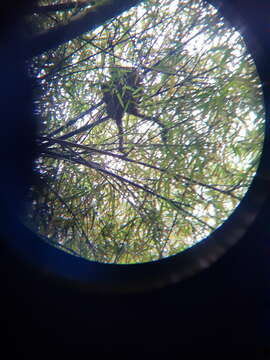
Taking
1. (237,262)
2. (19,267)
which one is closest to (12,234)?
(19,267)

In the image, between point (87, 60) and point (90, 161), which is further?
point (90, 161)

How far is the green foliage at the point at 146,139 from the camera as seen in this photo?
97 centimetres

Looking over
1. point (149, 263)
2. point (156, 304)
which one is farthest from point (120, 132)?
point (156, 304)

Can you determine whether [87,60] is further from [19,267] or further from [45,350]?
[45,350]

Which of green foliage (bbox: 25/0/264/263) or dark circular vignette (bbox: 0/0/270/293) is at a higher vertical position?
green foliage (bbox: 25/0/264/263)

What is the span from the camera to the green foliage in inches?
38.2

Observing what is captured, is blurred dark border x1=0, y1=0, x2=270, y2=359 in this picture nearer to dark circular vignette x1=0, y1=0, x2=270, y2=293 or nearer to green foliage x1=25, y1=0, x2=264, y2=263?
dark circular vignette x1=0, y1=0, x2=270, y2=293

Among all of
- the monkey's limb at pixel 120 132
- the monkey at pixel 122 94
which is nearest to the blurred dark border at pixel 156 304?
the monkey at pixel 122 94

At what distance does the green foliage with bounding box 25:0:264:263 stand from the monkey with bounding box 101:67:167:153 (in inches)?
0.8

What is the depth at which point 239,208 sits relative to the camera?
2.30 feet

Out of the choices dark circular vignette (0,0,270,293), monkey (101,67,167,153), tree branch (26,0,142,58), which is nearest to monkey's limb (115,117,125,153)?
monkey (101,67,167,153)

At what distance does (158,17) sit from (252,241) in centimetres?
87

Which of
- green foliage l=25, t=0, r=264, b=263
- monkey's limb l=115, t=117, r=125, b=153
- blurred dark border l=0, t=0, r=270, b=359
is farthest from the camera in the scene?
monkey's limb l=115, t=117, r=125, b=153

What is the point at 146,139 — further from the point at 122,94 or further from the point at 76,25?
the point at 76,25
